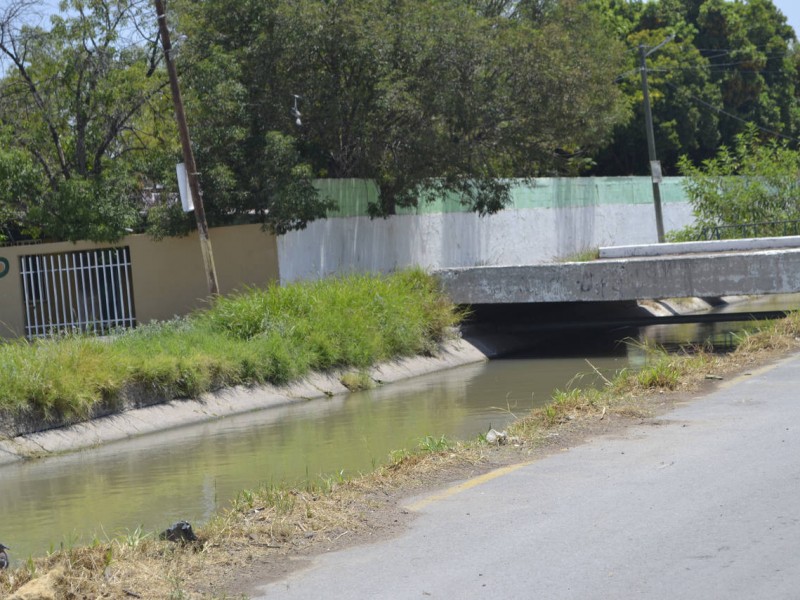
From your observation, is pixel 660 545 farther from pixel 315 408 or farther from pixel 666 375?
pixel 315 408

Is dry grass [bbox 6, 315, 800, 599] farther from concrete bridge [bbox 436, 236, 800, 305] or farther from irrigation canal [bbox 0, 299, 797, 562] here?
concrete bridge [bbox 436, 236, 800, 305]

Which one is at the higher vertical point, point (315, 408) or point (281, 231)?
point (281, 231)

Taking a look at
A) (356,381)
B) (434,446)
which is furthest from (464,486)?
(356,381)

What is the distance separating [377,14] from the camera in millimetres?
22703

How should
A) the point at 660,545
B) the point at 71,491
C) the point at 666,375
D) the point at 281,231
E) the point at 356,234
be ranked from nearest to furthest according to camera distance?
1. the point at 660,545
2. the point at 71,491
3. the point at 666,375
4. the point at 281,231
5. the point at 356,234

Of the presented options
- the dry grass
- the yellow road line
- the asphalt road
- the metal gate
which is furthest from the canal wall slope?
the asphalt road

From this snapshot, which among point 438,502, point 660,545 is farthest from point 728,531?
point 438,502

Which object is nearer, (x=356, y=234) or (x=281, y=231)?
(x=281, y=231)

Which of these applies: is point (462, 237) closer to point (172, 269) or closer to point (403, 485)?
point (172, 269)

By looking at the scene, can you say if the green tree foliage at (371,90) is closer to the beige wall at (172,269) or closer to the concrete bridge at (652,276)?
the beige wall at (172,269)

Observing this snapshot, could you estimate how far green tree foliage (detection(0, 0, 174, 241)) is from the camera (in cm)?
2283

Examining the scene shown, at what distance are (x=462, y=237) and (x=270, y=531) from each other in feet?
78.6

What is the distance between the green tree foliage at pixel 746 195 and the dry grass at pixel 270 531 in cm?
2184

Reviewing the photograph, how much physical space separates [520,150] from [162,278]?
29.3 feet
